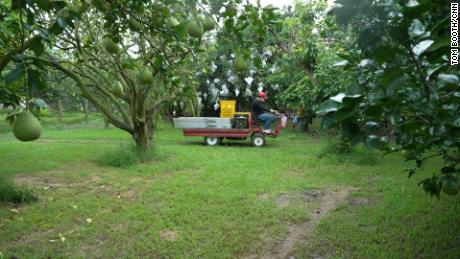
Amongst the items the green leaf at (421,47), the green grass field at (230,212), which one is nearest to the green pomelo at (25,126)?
the green leaf at (421,47)

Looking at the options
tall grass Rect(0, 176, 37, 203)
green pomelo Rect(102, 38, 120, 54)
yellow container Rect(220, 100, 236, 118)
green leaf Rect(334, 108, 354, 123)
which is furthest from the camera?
yellow container Rect(220, 100, 236, 118)

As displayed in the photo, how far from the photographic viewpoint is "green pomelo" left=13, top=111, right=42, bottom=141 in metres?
1.77

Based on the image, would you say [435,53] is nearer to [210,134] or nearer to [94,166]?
[94,166]

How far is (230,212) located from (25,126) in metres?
2.73

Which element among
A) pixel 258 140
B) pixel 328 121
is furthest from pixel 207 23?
pixel 258 140

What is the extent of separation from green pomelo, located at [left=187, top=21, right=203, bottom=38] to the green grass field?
1.79 m

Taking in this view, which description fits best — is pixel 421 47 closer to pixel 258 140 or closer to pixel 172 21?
pixel 172 21

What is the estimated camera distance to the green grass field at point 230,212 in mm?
3303

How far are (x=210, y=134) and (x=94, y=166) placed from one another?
3706 mm

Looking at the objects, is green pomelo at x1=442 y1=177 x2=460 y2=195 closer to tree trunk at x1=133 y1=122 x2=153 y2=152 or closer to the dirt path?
the dirt path

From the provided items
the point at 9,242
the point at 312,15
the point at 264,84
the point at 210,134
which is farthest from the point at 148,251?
the point at 264,84

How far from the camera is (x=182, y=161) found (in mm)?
7223

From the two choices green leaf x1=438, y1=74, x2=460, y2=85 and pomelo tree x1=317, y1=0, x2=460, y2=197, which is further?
green leaf x1=438, y1=74, x2=460, y2=85

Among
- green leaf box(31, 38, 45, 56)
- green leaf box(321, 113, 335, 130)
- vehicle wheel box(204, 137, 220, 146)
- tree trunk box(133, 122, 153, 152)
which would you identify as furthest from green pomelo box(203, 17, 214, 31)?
vehicle wheel box(204, 137, 220, 146)
